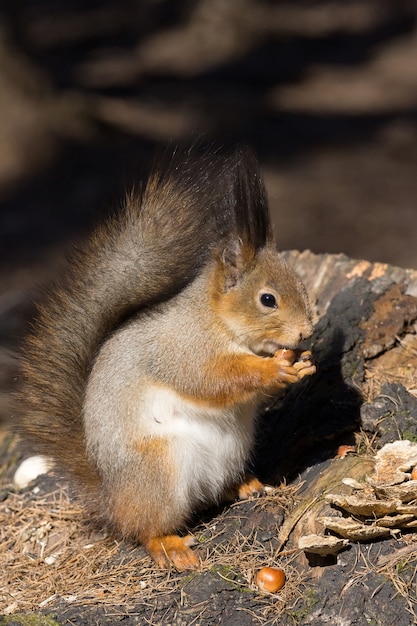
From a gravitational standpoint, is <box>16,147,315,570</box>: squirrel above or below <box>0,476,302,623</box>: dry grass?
above

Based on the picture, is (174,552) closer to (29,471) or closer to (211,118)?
(29,471)

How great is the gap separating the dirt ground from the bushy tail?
10 centimetres

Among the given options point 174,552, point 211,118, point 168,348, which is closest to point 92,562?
point 174,552

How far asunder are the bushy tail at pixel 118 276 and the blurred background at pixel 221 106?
116 inches

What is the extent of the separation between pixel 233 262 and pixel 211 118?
6.63 metres

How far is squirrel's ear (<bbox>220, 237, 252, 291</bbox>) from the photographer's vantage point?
2.82 metres

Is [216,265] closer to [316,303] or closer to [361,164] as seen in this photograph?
[316,303]

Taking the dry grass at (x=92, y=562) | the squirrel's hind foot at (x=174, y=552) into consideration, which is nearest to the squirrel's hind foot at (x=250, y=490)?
the dry grass at (x=92, y=562)

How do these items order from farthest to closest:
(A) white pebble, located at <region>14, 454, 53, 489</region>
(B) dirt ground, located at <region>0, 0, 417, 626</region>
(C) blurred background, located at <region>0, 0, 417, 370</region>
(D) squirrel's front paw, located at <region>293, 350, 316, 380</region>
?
(C) blurred background, located at <region>0, 0, 417, 370</region>, (B) dirt ground, located at <region>0, 0, 417, 626</region>, (A) white pebble, located at <region>14, 454, 53, 489</region>, (D) squirrel's front paw, located at <region>293, 350, 316, 380</region>

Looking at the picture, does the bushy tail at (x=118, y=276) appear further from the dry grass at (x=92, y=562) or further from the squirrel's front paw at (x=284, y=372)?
the squirrel's front paw at (x=284, y=372)

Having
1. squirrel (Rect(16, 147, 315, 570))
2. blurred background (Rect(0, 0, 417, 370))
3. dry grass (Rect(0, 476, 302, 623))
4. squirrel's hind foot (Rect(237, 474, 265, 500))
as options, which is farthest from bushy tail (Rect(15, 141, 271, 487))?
blurred background (Rect(0, 0, 417, 370))

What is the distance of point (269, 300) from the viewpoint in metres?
2.78

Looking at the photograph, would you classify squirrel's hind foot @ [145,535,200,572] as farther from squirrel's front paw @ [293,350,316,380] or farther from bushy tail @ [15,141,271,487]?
squirrel's front paw @ [293,350,316,380]

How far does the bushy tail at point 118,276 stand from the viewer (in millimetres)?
2805
